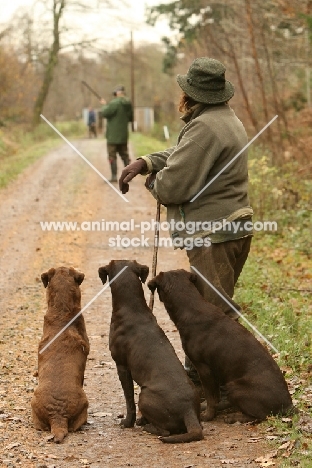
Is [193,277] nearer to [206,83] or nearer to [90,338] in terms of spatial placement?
[206,83]

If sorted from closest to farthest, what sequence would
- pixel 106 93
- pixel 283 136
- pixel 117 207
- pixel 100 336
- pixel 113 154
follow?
1. pixel 100 336
2. pixel 283 136
3. pixel 117 207
4. pixel 113 154
5. pixel 106 93

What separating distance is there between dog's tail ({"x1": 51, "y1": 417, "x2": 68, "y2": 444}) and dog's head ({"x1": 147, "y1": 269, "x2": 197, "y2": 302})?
1165 mm

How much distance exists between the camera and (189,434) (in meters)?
5.31

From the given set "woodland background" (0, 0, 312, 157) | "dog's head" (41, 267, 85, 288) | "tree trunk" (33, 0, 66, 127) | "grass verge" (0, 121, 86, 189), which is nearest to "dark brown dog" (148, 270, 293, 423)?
"dog's head" (41, 267, 85, 288)

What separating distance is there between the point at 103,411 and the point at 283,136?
11124 mm

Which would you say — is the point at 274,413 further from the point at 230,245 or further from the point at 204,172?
the point at 204,172

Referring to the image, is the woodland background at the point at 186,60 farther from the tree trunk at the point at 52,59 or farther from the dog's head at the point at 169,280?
the dog's head at the point at 169,280

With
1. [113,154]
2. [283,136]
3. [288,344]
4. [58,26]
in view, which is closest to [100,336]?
[288,344]

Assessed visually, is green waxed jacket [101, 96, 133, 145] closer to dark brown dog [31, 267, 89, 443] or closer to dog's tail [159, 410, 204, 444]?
dark brown dog [31, 267, 89, 443]

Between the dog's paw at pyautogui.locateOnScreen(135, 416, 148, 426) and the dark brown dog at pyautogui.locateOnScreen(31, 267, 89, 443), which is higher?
the dark brown dog at pyautogui.locateOnScreen(31, 267, 89, 443)

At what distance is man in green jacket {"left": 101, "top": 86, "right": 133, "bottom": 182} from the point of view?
20.3m

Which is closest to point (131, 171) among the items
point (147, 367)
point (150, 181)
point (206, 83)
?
point (150, 181)

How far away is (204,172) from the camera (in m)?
5.96

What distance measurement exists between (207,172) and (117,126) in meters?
14.5
